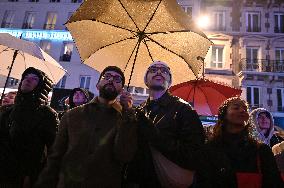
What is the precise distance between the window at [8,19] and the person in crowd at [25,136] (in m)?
26.5

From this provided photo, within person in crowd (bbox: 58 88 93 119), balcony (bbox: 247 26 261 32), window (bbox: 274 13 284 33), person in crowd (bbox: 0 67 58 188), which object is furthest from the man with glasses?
window (bbox: 274 13 284 33)

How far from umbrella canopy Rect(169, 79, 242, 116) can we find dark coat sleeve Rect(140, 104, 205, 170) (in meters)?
4.28

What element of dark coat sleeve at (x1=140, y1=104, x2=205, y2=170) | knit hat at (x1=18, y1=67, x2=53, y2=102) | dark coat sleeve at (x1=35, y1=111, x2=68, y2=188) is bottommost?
dark coat sleeve at (x1=35, y1=111, x2=68, y2=188)

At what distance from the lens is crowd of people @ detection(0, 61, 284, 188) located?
8.85 ft

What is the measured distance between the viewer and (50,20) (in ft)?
87.9

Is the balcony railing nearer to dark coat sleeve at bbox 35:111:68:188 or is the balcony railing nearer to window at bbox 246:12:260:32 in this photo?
window at bbox 246:12:260:32

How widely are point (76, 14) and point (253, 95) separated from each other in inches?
796

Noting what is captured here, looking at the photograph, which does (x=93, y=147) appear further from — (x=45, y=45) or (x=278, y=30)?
(x=45, y=45)

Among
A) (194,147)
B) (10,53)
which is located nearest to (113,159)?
(194,147)

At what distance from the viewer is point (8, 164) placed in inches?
129

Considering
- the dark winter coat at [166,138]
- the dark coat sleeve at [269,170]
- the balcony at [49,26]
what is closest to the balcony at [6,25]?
the balcony at [49,26]

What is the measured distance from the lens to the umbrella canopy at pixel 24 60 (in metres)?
5.94

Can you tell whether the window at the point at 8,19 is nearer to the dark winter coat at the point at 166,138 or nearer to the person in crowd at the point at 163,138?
the person in crowd at the point at 163,138

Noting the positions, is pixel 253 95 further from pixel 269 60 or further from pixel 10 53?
pixel 10 53
